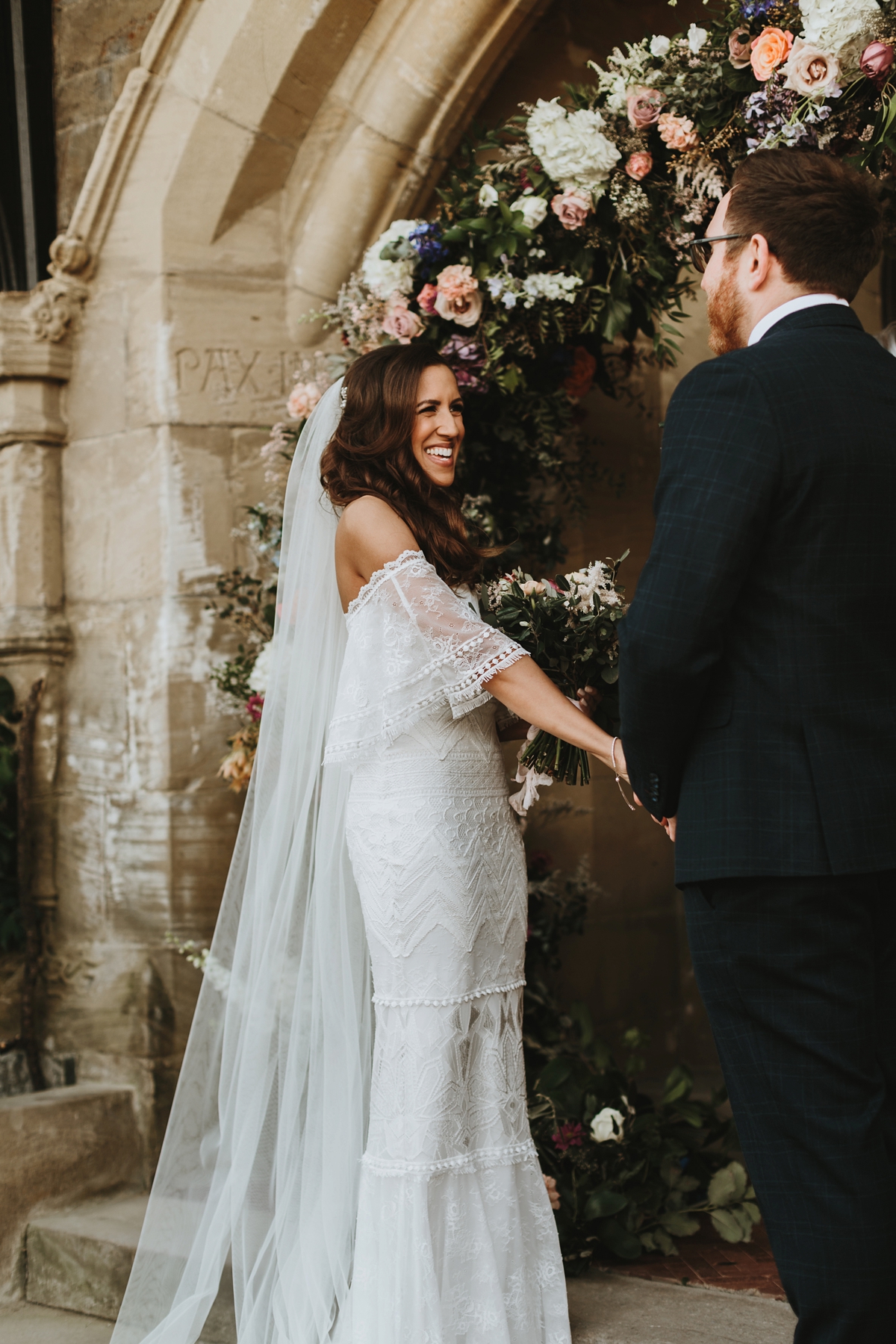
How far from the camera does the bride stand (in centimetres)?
270

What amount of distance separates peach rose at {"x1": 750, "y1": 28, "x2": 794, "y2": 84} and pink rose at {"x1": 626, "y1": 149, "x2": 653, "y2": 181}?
46cm

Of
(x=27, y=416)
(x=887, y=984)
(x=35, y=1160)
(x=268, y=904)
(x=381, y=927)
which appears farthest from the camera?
(x=27, y=416)

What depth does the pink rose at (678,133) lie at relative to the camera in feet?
10.8

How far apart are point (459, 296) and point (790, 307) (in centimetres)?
181

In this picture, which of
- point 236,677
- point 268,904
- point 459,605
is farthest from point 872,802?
point 236,677

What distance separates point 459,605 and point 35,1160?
233 centimetres

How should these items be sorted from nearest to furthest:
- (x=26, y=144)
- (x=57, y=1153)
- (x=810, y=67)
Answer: (x=810, y=67) → (x=57, y=1153) → (x=26, y=144)

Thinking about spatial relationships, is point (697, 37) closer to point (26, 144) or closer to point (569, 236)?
point (569, 236)

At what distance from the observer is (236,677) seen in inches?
162

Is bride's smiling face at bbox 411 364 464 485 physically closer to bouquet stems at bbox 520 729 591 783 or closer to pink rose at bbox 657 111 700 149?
bouquet stems at bbox 520 729 591 783

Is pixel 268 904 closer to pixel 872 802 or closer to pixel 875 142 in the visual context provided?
pixel 872 802

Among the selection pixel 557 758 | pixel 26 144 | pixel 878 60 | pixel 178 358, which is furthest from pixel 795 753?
pixel 26 144

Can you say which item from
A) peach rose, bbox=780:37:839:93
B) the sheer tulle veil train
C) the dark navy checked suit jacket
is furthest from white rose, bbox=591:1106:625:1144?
peach rose, bbox=780:37:839:93

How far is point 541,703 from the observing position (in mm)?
2680
